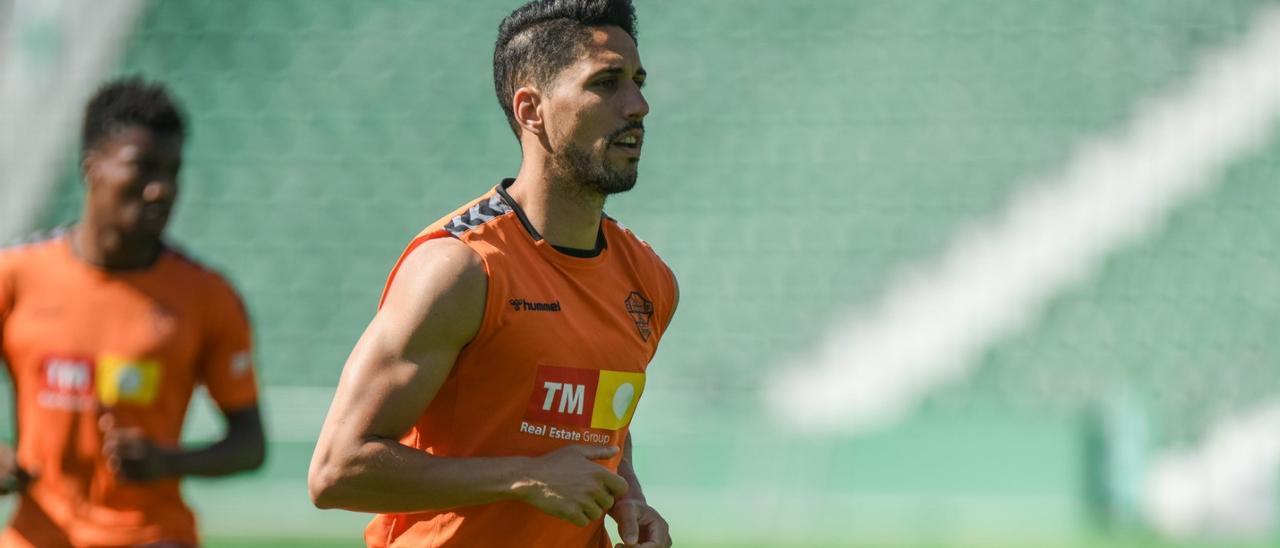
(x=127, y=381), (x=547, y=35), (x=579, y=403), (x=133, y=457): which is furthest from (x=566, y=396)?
(x=127, y=381)

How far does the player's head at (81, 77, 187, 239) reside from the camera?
4.77 metres

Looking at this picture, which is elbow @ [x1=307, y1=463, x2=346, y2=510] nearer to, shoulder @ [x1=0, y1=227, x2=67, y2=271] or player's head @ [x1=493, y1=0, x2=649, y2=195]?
player's head @ [x1=493, y1=0, x2=649, y2=195]

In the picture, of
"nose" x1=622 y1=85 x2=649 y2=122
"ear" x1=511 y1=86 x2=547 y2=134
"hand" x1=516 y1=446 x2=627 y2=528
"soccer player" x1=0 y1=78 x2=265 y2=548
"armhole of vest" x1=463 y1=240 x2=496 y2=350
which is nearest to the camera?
"hand" x1=516 y1=446 x2=627 y2=528

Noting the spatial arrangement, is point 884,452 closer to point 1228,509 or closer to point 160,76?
point 1228,509

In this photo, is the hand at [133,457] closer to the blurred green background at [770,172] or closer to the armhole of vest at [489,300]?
the armhole of vest at [489,300]

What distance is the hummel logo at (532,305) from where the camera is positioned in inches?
128

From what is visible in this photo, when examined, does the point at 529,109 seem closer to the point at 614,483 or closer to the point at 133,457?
the point at 614,483

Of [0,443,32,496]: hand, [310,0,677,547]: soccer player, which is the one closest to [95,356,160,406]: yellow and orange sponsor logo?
[0,443,32,496]: hand

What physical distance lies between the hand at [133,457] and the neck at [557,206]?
1.46 meters

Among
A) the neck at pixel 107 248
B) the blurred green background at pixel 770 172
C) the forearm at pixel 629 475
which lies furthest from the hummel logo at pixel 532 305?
the blurred green background at pixel 770 172

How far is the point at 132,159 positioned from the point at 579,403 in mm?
2073

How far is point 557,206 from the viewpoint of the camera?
11.5 feet

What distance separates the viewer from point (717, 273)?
508 inches

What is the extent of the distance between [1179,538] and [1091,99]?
3586 millimetres
